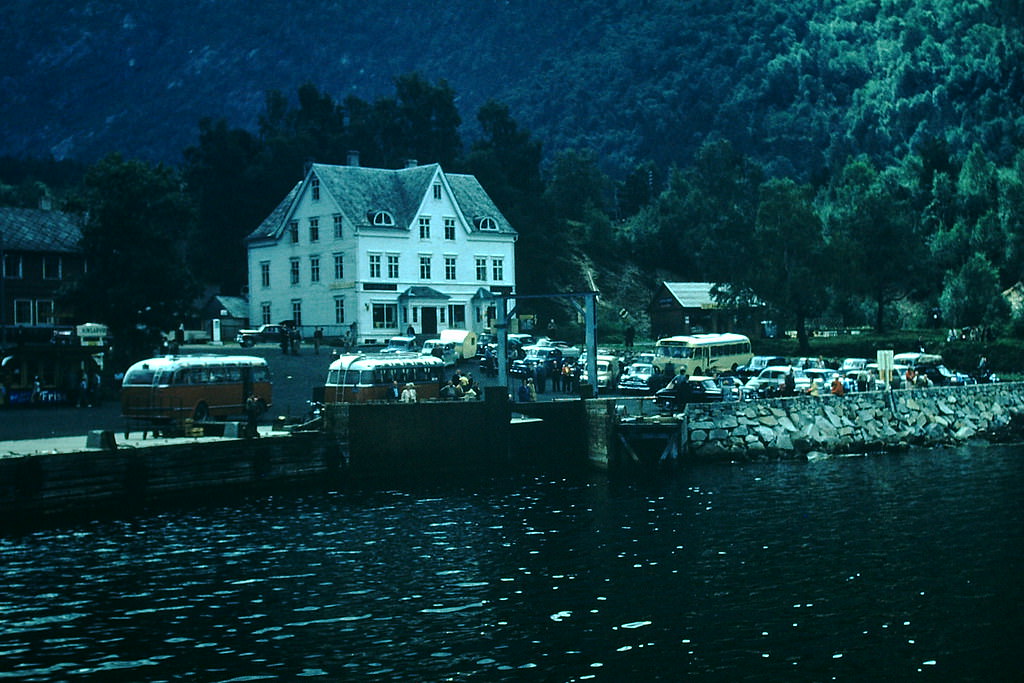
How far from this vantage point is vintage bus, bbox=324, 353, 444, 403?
48781mm

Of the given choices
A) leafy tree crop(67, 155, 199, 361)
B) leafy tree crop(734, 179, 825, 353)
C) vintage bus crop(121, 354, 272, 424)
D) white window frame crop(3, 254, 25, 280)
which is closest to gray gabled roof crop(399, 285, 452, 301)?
leafy tree crop(734, 179, 825, 353)

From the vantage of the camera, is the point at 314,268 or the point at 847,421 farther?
the point at 314,268

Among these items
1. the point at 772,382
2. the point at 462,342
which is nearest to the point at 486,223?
the point at 462,342

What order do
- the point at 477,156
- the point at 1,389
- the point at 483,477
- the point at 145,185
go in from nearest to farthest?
the point at 483,477, the point at 1,389, the point at 145,185, the point at 477,156

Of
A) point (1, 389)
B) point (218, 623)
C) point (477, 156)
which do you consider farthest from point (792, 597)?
point (477, 156)

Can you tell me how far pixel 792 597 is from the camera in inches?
1017

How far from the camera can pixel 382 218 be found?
8838 cm

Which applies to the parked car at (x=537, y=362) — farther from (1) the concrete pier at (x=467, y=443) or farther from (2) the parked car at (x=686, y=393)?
(1) the concrete pier at (x=467, y=443)

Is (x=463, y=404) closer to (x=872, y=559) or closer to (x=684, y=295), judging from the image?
(x=872, y=559)

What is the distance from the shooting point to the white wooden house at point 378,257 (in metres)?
86.6

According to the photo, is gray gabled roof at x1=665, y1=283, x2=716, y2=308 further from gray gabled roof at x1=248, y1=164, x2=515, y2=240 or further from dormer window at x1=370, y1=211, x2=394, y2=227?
dormer window at x1=370, y1=211, x2=394, y2=227

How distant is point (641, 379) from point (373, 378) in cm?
1628

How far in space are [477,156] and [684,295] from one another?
96.6 ft

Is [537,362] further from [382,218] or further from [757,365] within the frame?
[382,218]
